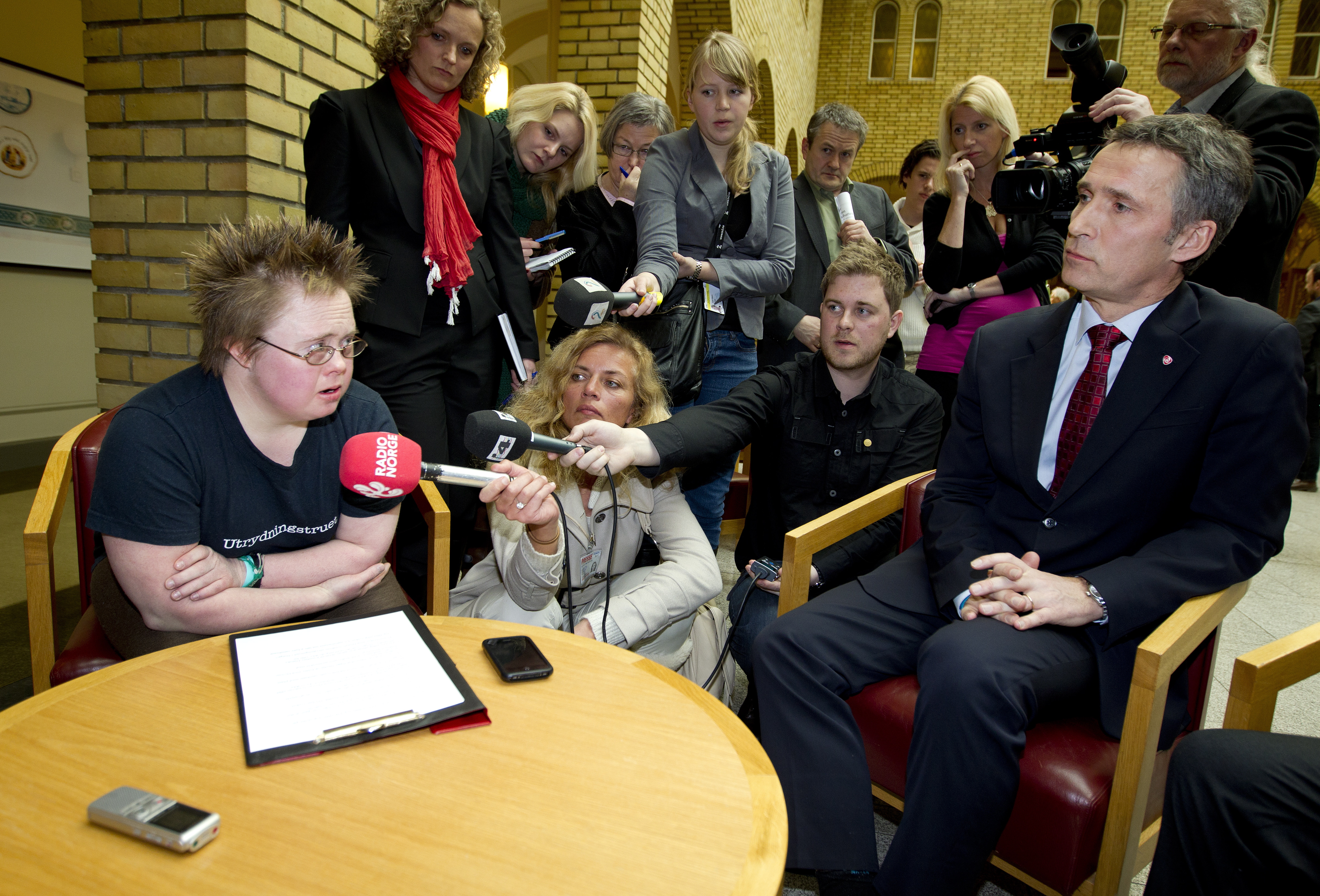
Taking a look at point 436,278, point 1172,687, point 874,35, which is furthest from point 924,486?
point 874,35

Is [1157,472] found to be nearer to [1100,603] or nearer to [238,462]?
[1100,603]

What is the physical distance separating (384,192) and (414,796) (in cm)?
179

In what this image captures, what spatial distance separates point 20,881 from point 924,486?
197cm

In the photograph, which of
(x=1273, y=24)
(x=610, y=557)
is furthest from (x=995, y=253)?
(x=1273, y=24)

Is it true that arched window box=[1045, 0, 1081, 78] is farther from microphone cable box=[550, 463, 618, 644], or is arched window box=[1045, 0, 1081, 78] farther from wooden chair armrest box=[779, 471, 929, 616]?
microphone cable box=[550, 463, 618, 644]

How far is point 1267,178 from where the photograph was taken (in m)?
2.00

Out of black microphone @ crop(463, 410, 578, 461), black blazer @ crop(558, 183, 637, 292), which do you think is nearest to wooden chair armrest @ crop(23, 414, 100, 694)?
black microphone @ crop(463, 410, 578, 461)

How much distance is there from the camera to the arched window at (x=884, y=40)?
13664 millimetres

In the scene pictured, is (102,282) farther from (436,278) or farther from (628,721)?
(628,721)

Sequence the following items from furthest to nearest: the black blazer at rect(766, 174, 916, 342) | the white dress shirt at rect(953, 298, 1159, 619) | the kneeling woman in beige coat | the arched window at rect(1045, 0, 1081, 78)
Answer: the arched window at rect(1045, 0, 1081, 78)
the black blazer at rect(766, 174, 916, 342)
the kneeling woman in beige coat
the white dress shirt at rect(953, 298, 1159, 619)

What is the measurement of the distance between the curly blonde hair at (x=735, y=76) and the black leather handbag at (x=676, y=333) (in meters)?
0.31

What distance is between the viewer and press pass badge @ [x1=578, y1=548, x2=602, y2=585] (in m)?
2.06

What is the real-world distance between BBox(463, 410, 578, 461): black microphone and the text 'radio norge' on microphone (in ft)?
0.13

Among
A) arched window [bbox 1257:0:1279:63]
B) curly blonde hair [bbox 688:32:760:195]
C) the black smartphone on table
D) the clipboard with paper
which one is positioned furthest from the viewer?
arched window [bbox 1257:0:1279:63]
